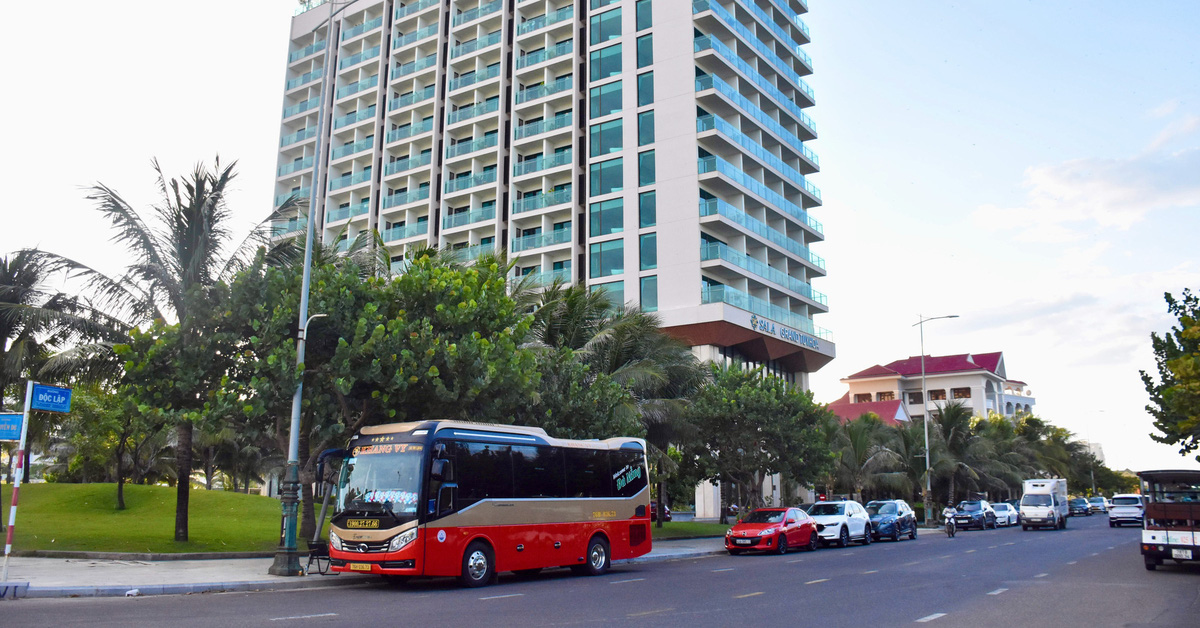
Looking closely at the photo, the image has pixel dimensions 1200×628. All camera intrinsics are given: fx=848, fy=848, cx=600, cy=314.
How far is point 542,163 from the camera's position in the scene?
54906 millimetres

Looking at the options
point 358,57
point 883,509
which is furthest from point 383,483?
point 358,57

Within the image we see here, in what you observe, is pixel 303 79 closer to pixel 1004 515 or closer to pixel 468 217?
pixel 468 217

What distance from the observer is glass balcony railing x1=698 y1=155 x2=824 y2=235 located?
49062 millimetres

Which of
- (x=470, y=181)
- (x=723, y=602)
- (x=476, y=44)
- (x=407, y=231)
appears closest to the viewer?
(x=723, y=602)

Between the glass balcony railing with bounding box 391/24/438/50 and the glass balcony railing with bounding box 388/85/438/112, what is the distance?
3778 mm

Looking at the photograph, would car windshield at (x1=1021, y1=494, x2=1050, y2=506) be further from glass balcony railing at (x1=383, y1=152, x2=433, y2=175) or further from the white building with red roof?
the white building with red roof

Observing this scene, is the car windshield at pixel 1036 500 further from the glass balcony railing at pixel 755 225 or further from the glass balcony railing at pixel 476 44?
the glass balcony railing at pixel 476 44

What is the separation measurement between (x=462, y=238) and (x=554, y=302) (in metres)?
30.6

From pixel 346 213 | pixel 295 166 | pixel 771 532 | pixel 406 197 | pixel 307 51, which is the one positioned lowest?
pixel 771 532

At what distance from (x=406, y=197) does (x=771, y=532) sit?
43.1 m

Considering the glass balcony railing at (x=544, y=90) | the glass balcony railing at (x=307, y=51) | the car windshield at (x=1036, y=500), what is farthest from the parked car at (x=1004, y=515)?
the glass balcony railing at (x=307, y=51)

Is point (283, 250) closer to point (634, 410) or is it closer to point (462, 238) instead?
point (634, 410)

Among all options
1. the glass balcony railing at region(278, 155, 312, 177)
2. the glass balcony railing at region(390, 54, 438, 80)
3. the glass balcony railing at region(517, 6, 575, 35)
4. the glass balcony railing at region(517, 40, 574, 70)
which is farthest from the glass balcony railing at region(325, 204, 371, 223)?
the glass balcony railing at region(517, 6, 575, 35)

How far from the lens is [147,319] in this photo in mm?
21359
